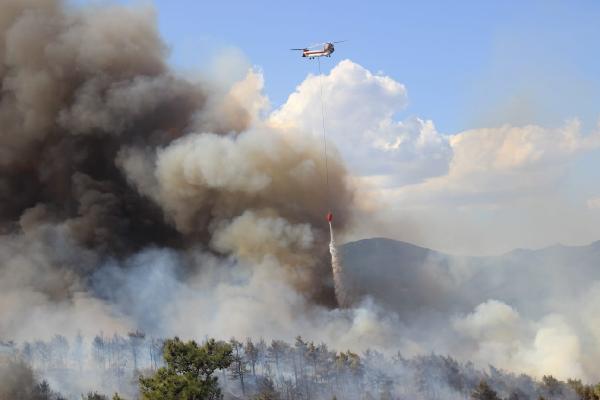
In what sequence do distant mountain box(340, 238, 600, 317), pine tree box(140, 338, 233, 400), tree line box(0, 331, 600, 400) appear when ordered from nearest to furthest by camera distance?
pine tree box(140, 338, 233, 400) < tree line box(0, 331, 600, 400) < distant mountain box(340, 238, 600, 317)

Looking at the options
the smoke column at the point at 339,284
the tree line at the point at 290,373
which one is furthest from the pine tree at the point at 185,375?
the smoke column at the point at 339,284

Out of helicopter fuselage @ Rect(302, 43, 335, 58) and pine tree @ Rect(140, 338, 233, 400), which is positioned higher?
helicopter fuselage @ Rect(302, 43, 335, 58)

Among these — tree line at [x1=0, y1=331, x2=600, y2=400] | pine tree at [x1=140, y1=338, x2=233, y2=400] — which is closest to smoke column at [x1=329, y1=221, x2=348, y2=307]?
tree line at [x1=0, y1=331, x2=600, y2=400]

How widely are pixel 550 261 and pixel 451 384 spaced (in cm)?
8582

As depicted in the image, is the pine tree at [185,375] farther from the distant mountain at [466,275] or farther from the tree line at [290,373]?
the distant mountain at [466,275]

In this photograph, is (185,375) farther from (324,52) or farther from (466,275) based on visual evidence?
(466,275)

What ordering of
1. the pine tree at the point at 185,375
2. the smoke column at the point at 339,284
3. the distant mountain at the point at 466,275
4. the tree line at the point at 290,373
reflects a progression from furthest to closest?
the distant mountain at the point at 466,275
the smoke column at the point at 339,284
the tree line at the point at 290,373
the pine tree at the point at 185,375

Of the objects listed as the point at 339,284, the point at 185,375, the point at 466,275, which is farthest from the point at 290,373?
the point at 466,275

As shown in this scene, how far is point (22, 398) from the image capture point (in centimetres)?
6450

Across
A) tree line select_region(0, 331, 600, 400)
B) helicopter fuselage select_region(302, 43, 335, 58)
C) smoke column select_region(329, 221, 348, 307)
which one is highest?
helicopter fuselage select_region(302, 43, 335, 58)

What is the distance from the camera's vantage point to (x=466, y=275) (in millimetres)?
143000

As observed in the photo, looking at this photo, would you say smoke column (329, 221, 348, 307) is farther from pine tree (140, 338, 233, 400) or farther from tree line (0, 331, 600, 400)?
pine tree (140, 338, 233, 400)

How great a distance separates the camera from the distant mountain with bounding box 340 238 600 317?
120 metres

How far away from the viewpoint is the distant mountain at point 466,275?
11956 cm
